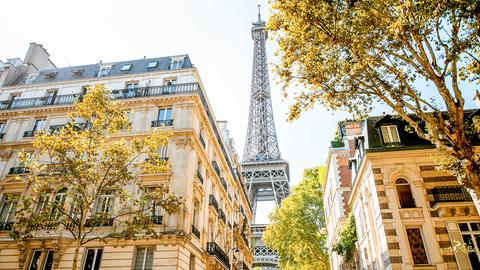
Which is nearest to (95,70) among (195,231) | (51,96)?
(51,96)

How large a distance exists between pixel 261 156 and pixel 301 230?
51874mm

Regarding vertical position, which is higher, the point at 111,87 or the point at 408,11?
the point at 111,87

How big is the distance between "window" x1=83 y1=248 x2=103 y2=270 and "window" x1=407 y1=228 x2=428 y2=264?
52.4 ft

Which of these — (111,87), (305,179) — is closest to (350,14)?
→ (111,87)

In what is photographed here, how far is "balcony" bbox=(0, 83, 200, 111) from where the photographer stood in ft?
76.2

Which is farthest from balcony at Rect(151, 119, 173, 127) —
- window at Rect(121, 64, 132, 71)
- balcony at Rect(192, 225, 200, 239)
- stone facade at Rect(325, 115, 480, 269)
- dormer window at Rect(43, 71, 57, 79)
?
dormer window at Rect(43, 71, 57, 79)

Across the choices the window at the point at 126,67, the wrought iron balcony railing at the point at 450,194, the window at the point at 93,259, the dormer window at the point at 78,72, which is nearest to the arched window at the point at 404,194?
the wrought iron balcony railing at the point at 450,194

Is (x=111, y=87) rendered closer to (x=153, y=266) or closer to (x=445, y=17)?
(x=153, y=266)

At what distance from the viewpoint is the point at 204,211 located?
23297mm

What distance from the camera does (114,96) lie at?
2427 cm

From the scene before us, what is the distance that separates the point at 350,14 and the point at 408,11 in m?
2.42

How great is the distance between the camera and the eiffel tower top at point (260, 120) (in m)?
88.5

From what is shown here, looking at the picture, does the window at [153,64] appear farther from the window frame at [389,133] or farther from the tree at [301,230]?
the tree at [301,230]

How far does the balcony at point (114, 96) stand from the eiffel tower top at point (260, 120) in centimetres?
5912
